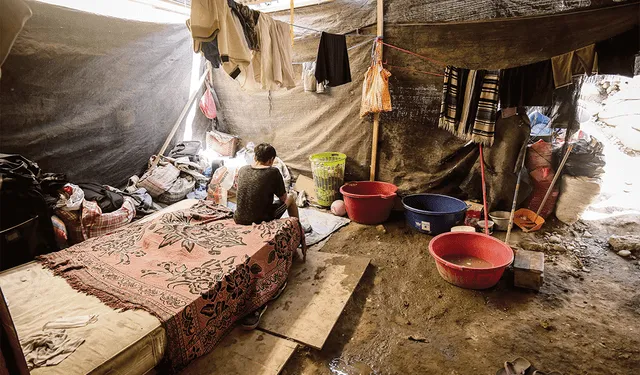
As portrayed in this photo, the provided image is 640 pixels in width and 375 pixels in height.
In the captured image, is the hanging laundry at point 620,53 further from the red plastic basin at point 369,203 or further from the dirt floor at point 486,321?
the red plastic basin at point 369,203

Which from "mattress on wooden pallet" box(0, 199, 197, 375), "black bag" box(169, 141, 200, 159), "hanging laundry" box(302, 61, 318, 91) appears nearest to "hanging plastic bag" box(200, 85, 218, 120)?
"black bag" box(169, 141, 200, 159)

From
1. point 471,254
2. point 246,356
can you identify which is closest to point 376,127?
point 471,254

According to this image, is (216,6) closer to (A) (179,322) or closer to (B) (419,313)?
(A) (179,322)

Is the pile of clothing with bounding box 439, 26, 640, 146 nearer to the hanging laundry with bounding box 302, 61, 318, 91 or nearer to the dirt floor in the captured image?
the dirt floor

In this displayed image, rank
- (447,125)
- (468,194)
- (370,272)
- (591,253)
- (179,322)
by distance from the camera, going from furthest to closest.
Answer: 1. (468,194)
2. (447,125)
3. (591,253)
4. (370,272)
5. (179,322)

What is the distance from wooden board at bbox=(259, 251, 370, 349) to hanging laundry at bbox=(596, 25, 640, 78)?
10.0 feet

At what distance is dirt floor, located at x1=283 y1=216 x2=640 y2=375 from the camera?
2316 millimetres

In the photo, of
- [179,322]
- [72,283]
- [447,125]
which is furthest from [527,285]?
[72,283]

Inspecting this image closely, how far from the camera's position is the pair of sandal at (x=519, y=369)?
2148mm

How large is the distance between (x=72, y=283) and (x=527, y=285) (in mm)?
3887

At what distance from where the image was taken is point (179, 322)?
2.07 meters

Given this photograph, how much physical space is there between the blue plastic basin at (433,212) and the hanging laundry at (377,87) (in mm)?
1305

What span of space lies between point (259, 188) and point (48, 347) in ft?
6.26

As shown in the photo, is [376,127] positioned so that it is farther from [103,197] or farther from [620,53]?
[103,197]
